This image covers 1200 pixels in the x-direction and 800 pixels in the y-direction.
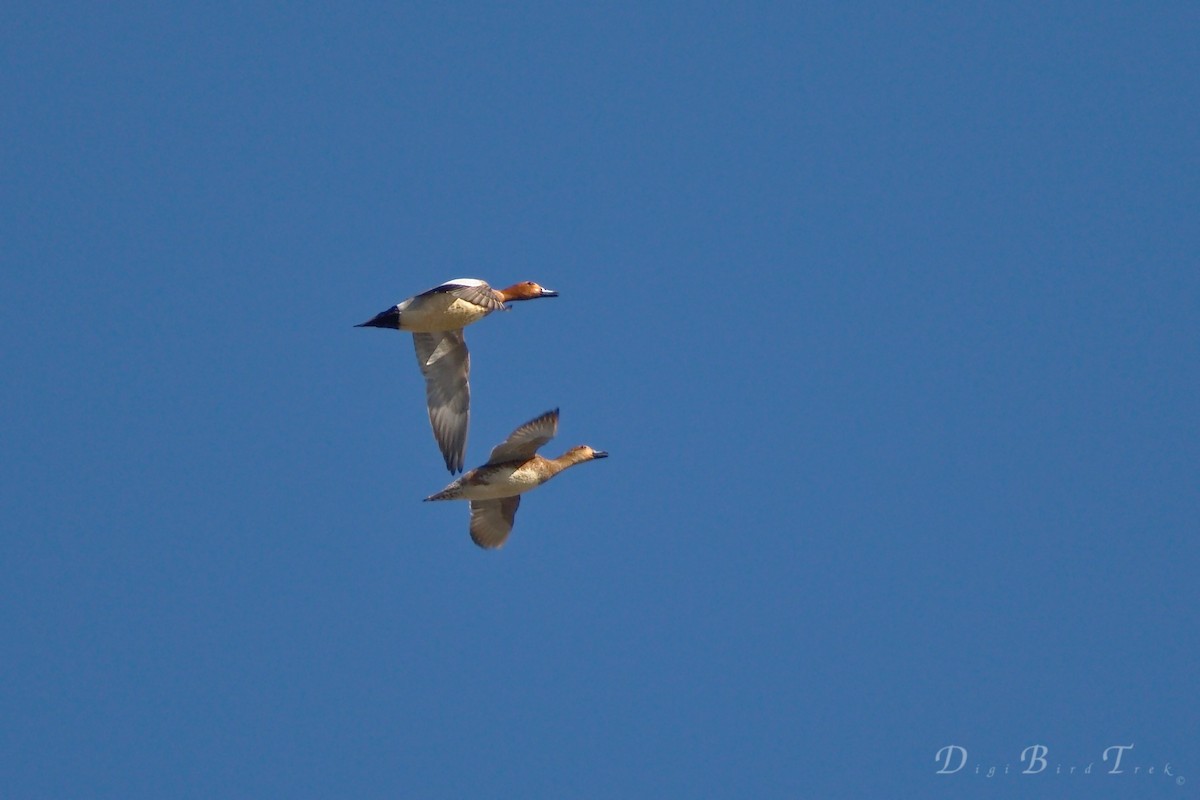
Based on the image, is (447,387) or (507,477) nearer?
(507,477)

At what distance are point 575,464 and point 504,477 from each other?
1.14 m

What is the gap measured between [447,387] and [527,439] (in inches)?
98.0

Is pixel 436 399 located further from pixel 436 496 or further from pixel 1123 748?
pixel 1123 748

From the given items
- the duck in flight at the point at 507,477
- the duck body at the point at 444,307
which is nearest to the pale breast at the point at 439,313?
the duck body at the point at 444,307

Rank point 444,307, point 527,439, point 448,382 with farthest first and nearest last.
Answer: point 448,382
point 444,307
point 527,439

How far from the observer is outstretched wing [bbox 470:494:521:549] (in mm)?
17828

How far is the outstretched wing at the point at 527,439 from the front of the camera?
1614 centimetres

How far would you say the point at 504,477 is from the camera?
55.3 feet

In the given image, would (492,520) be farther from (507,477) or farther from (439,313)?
(439,313)

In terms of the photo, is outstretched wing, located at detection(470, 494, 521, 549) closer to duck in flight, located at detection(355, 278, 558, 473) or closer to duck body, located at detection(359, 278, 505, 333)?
duck in flight, located at detection(355, 278, 558, 473)

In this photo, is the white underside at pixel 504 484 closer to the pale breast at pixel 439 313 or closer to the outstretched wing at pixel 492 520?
the outstretched wing at pixel 492 520

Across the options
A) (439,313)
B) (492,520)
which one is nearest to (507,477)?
(492,520)

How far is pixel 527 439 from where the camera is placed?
16.5 metres

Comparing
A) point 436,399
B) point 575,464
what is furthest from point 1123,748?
point 436,399
